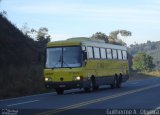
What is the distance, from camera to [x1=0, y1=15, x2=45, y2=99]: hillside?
3484cm

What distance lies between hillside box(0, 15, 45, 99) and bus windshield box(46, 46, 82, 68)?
0.98 m

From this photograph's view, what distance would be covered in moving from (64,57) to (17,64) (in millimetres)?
16941

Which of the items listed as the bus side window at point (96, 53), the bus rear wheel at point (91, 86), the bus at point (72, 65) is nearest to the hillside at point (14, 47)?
the bus side window at point (96, 53)

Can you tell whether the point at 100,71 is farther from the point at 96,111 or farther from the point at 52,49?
the point at 96,111

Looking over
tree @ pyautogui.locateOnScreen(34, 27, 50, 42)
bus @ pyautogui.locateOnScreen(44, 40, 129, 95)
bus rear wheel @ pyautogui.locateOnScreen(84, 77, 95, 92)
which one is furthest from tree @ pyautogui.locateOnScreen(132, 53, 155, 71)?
bus rear wheel @ pyautogui.locateOnScreen(84, 77, 95, 92)

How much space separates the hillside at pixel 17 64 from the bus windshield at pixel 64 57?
0.98 meters

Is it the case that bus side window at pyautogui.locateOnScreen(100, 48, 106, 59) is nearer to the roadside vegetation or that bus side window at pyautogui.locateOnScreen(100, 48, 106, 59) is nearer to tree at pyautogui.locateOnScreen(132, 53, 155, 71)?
the roadside vegetation

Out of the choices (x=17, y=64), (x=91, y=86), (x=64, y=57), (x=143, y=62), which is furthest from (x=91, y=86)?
(x=143, y=62)

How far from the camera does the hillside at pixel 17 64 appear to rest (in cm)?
3484

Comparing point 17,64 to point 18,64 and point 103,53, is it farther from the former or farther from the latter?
point 103,53

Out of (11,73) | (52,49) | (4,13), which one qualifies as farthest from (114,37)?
(52,49)

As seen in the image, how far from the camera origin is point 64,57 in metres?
30.7

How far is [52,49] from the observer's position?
102 feet

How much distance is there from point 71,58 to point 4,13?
28006mm
